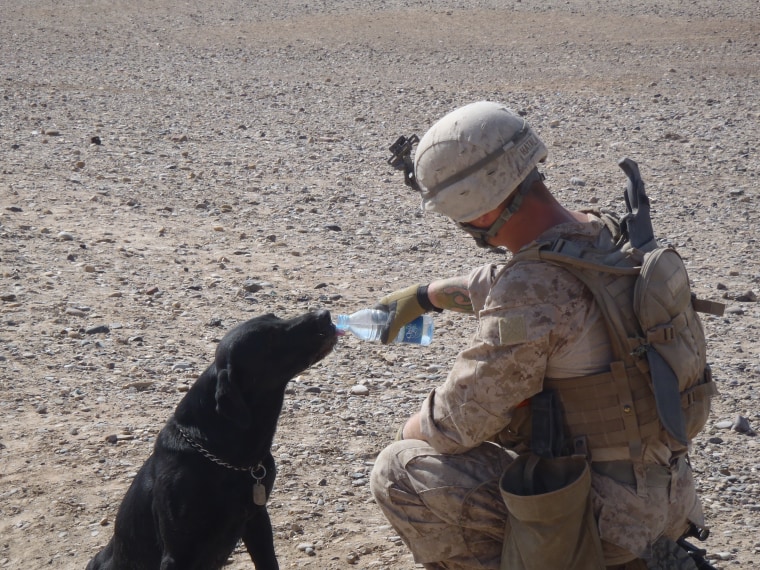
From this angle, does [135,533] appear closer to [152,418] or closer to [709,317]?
[152,418]

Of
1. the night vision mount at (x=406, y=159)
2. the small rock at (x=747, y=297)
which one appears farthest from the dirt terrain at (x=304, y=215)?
the night vision mount at (x=406, y=159)

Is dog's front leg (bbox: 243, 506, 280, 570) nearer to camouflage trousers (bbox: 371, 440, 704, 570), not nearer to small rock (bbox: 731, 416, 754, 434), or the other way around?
camouflage trousers (bbox: 371, 440, 704, 570)

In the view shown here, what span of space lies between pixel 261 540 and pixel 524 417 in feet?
4.60

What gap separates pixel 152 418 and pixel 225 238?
323cm

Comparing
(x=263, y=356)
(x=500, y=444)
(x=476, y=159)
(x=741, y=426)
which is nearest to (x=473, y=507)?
(x=500, y=444)

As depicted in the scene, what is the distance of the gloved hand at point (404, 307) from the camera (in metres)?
3.82

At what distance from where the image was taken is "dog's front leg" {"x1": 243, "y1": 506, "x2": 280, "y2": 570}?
4.06 meters

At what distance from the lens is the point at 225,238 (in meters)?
8.55

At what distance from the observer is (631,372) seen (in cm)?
301

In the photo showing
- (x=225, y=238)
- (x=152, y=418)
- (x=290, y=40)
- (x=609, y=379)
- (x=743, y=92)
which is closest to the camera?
(x=609, y=379)

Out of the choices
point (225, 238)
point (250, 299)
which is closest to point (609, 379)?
point (250, 299)

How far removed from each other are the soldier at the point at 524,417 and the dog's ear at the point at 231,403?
3.05ft

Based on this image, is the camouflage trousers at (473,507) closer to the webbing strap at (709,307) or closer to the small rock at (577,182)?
the webbing strap at (709,307)

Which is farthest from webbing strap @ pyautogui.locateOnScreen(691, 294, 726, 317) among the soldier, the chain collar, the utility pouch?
the chain collar
